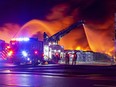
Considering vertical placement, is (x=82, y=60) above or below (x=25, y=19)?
below

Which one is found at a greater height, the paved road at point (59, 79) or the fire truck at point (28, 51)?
the fire truck at point (28, 51)

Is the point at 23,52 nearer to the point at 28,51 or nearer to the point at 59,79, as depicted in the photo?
the point at 28,51

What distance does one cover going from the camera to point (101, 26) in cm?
5678

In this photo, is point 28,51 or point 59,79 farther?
point 28,51

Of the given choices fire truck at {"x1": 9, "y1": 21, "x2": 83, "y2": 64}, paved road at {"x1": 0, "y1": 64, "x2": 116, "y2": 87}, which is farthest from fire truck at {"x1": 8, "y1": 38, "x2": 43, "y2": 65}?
paved road at {"x1": 0, "y1": 64, "x2": 116, "y2": 87}

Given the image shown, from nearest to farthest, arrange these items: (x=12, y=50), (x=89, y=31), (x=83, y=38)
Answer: (x=12, y=50), (x=89, y=31), (x=83, y=38)

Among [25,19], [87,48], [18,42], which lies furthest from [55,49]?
[25,19]

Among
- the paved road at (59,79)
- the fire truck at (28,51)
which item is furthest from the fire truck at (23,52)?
the paved road at (59,79)

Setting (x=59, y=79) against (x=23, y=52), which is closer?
(x=59, y=79)

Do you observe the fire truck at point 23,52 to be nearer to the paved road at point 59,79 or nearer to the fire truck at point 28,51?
the fire truck at point 28,51

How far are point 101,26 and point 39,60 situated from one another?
22153mm

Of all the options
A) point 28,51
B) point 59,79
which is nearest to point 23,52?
point 28,51

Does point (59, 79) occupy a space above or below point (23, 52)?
below

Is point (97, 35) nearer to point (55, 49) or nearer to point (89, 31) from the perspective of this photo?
point (89, 31)
